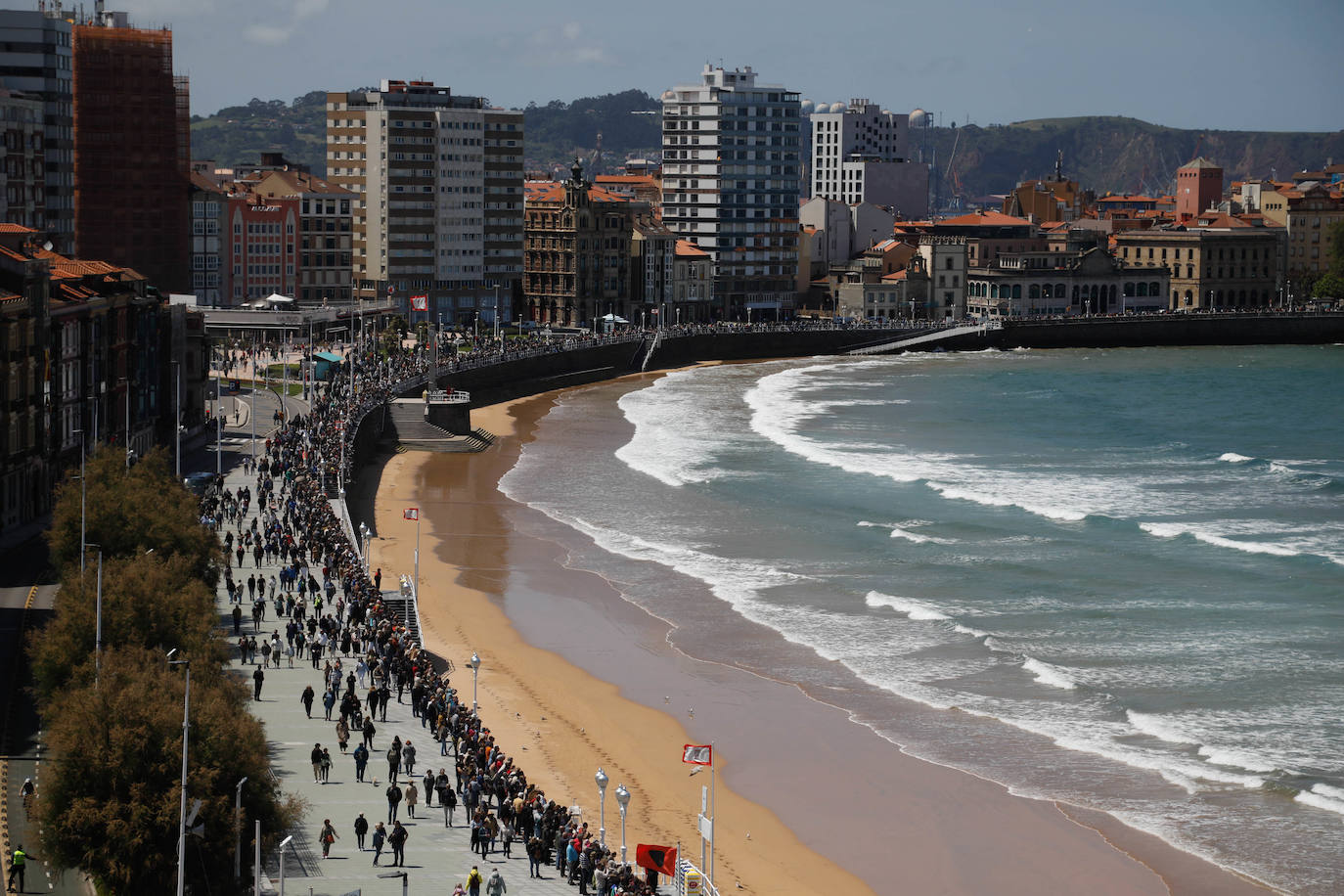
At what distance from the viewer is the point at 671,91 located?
16200 cm

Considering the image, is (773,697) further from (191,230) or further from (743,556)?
(191,230)

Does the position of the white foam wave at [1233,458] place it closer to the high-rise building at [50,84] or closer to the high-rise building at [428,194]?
the high-rise building at [50,84]

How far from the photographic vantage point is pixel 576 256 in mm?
140000

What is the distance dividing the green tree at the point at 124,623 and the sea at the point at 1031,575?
1346 cm

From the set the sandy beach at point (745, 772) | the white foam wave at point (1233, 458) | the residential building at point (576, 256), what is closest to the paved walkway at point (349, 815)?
Answer: the sandy beach at point (745, 772)

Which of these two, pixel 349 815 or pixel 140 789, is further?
pixel 349 815

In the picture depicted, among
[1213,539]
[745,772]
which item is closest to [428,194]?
[1213,539]

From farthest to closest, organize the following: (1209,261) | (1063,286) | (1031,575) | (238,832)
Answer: (1209,261) < (1063,286) < (1031,575) < (238,832)

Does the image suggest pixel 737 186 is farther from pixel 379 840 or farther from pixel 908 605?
pixel 379 840

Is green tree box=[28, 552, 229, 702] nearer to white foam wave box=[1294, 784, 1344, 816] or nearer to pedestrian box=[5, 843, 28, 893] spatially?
pedestrian box=[5, 843, 28, 893]

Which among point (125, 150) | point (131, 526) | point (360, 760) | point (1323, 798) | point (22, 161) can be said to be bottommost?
point (1323, 798)

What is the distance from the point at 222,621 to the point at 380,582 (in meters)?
8.83

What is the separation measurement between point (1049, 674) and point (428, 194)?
102m

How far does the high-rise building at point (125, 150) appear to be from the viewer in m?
96.6
